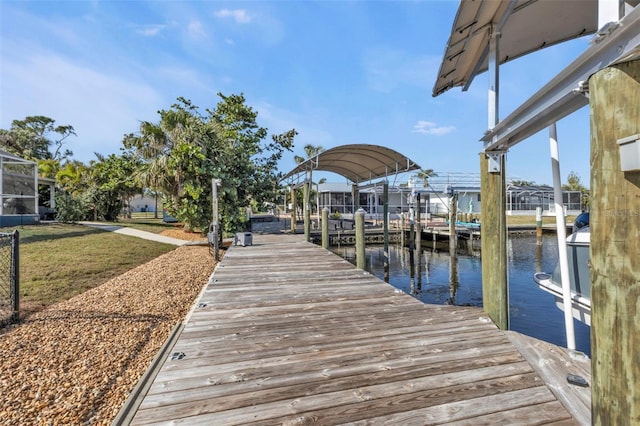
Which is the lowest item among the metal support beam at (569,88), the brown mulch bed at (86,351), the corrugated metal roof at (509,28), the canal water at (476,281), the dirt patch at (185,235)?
the canal water at (476,281)

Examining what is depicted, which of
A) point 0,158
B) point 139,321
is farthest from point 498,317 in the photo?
point 0,158

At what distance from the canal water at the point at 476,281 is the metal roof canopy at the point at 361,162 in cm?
408

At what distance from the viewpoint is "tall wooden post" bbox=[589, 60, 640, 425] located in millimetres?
1262

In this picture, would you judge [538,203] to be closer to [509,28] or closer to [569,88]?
[509,28]

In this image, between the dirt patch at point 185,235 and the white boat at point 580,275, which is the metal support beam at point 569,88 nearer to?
the white boat at point 580,275

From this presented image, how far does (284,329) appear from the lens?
3.16m

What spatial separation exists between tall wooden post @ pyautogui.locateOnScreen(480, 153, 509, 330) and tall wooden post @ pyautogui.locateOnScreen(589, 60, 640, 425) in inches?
71.7

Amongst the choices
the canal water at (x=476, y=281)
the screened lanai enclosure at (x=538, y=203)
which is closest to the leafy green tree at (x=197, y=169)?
the canal water at (x=476, y=281)

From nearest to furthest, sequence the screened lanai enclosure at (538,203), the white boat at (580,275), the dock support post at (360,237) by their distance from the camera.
Answer: the white boat at (580,275)
the dock support post at (360,237)
the screened lanai enclosure at (538,203)

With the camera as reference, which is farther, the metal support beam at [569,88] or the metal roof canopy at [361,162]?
the metal roof canopy at [361,162]

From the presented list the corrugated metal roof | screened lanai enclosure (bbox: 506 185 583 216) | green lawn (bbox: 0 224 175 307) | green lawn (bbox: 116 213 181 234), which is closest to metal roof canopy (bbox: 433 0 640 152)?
the corrugated metal roof

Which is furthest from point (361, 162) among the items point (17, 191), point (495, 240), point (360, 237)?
point (17, 191)

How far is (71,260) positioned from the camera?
7.85 meters

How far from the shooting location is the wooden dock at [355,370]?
1889mm
